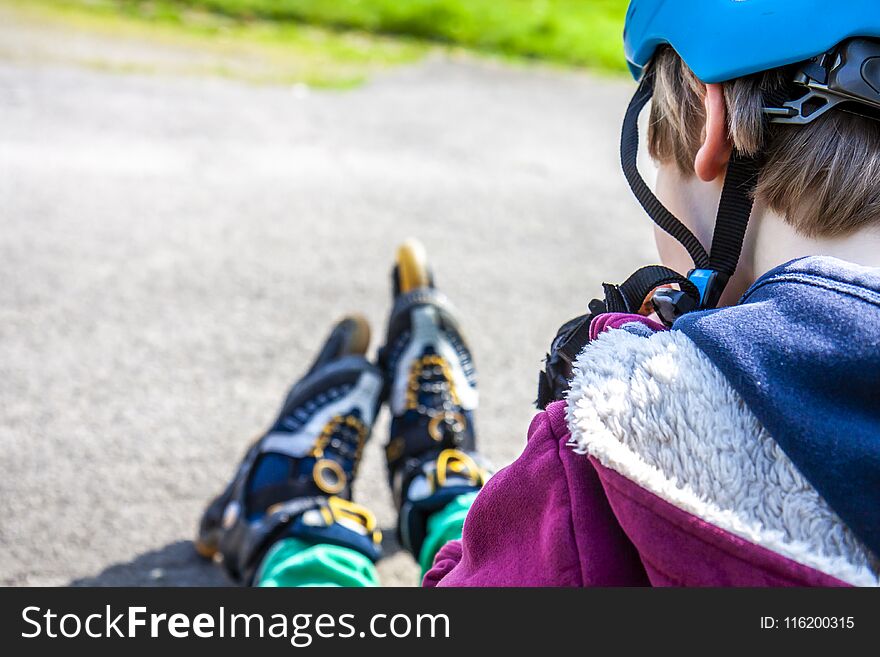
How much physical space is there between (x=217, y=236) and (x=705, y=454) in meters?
2.99

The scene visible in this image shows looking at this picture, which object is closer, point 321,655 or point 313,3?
point 321,655

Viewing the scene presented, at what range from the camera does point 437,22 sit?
8.03 meters

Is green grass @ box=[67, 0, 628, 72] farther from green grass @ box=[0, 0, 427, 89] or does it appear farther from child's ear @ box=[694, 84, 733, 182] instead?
child's ear @ box=[694, 84, 733, 182]

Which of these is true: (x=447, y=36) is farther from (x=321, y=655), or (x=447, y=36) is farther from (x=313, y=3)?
(x=321, y=655)

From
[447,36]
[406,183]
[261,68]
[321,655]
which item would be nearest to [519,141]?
[406,183]

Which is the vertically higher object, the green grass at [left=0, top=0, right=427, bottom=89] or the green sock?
the green grass at [left=0, top=0, right=427, bottom=89]

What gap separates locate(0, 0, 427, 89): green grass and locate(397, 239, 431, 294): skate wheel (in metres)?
3.17

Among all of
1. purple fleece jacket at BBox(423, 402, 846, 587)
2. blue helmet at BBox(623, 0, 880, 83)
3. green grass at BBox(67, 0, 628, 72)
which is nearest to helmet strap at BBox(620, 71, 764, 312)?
blue helmet at BBox(623, 0, 880, 83)

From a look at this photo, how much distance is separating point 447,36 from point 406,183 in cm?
376

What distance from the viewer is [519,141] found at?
17.6ft

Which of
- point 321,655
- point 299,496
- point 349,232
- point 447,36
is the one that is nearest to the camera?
point 321,655

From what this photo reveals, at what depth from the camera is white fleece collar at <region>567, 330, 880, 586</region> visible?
924 mm

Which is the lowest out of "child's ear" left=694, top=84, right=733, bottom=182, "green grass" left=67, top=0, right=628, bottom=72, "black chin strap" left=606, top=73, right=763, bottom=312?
"green grass" left=67, top=0, right=628, bottom=72

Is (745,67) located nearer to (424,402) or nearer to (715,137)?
(715,137)
